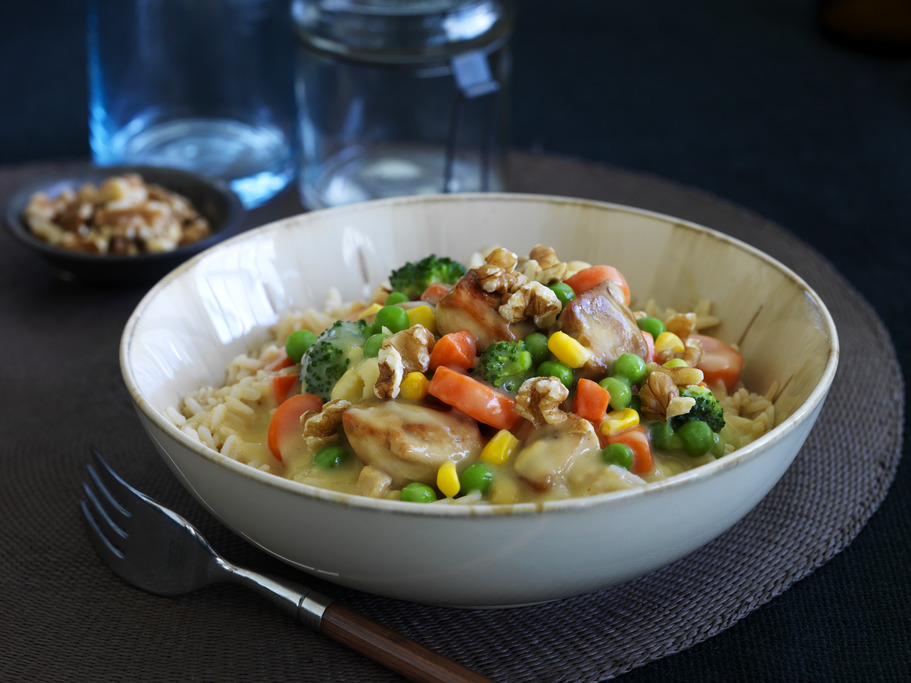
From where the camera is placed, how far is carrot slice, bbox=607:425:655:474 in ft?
6.81

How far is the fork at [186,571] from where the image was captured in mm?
1882

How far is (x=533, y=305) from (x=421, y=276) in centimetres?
48

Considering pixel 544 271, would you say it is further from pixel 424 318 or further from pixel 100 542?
pixel 100 542

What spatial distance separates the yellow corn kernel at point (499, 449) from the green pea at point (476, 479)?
0.04 m

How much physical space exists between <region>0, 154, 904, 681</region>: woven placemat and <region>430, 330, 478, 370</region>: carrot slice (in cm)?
57

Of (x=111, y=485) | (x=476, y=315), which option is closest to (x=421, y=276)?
(x=476, y=315)

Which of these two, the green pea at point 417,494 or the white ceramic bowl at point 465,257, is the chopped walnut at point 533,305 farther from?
the white ceramic bowl at point 465,257

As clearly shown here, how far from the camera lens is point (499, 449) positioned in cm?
202

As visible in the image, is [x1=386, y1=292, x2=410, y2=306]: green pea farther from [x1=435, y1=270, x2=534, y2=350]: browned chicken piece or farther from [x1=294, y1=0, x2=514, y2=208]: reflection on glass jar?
[x1=294, y1=0, x2=514, y2=208]: reflection on glass jar

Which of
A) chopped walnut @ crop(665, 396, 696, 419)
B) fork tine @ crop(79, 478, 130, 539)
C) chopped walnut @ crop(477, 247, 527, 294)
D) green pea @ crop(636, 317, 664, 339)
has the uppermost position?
chopped walnut @ crop(477, 247, 527, 294)

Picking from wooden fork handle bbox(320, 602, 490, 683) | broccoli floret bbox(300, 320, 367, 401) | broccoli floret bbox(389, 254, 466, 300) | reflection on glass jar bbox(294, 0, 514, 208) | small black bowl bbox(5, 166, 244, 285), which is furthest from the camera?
reflection on glass jar bbox(294, 0, 514, 208)

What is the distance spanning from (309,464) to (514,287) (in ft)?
2.15

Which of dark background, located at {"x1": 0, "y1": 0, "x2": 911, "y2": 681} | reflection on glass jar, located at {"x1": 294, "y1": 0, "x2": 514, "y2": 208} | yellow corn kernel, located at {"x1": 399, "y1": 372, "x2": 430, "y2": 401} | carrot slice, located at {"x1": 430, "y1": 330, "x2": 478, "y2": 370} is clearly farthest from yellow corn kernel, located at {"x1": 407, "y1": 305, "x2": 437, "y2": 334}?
reflection on glass jar, located at {"x1": 294, "y1": 0, "x2": 514, "y2": 208}

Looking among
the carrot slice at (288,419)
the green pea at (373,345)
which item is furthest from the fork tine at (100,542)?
the green pea at (373,345)
